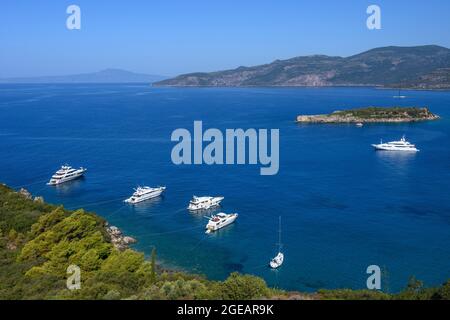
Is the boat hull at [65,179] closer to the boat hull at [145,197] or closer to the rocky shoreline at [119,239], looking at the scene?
the boat hull at [145,197]

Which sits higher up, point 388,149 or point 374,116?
point 374,116

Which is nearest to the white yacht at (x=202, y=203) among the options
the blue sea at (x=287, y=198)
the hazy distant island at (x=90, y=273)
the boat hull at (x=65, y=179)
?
the blue sea at (x=287, y=198)

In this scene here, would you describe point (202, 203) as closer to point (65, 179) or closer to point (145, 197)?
point (145, 197)

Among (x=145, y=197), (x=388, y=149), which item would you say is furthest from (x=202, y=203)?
(x=388, y=149)

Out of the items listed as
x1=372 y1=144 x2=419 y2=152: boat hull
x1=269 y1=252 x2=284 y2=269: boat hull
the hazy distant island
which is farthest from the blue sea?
the hazy distant island

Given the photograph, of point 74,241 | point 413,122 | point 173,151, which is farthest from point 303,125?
point 74,241
